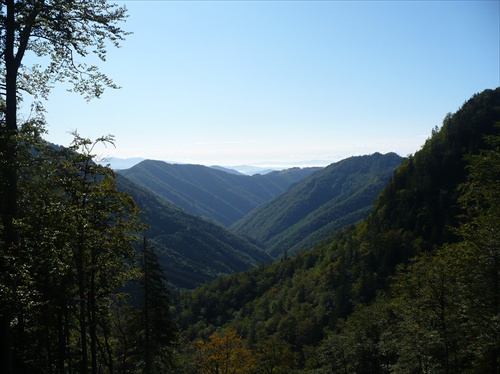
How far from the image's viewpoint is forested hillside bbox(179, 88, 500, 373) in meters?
16.7

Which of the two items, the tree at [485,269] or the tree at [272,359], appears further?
the tree at [272,359]

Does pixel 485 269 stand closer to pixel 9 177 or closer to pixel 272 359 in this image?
pixel 9 177

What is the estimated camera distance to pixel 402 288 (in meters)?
26.2

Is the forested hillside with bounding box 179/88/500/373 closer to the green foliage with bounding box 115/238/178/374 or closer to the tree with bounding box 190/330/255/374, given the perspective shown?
the tree with bounding box 190/330/255/374

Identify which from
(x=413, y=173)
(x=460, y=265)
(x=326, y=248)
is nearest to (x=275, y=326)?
(x=326, y=248)

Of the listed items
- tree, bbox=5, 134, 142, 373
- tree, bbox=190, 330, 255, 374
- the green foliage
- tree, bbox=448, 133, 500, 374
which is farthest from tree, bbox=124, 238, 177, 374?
tree, bbox=448, 133, 500, 374

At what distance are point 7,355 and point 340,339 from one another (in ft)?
124

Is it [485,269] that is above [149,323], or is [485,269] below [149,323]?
above

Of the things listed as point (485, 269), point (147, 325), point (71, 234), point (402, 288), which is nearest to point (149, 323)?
point (147, 325)

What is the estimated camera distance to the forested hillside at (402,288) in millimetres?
16688

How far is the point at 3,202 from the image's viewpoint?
9.97m

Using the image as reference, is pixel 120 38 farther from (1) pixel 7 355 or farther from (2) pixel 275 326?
(2) pixel 275 326

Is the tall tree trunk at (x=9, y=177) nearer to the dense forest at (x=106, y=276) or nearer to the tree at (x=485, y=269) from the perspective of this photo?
the dense forest at (x=106, y=276)

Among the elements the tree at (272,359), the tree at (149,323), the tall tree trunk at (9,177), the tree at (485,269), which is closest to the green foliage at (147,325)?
the tree at (149,323)
